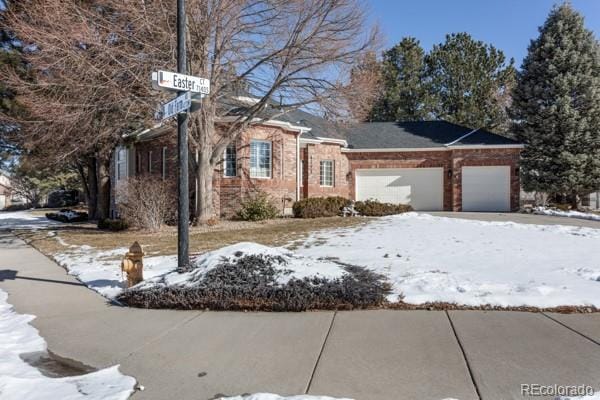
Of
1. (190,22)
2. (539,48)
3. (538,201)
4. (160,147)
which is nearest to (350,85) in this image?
(190,22)

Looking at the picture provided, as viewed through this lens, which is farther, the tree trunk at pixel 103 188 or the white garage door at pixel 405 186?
the white garage door at pixel 405 186

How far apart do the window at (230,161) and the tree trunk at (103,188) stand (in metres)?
8.12

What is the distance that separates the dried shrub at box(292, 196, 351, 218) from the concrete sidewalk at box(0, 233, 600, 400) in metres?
11.9

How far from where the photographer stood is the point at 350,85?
14133 mm

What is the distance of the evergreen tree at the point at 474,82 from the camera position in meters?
33.2

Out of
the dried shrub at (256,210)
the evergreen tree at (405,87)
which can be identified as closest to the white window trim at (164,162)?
the dried shrub at (256,210)

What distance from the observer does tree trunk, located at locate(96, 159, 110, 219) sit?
2100cm

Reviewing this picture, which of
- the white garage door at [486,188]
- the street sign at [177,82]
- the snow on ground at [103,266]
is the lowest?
the snow on ground at [103,266]

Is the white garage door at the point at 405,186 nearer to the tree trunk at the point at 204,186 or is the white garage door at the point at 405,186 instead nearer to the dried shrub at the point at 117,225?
the tree trunk at the point at 204,186

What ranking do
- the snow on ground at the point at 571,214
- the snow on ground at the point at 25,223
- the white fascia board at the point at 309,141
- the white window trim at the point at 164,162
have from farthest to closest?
1. the white fascia board at the point at 309,141
2. the snow on ground at the point at 25,223
3. the white window trim at the point at 164,162
4. the snow on ground at the point at 571,214

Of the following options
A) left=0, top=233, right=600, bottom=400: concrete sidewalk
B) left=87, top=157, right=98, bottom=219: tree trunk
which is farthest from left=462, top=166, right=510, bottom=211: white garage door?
left=87, top=157, right=98, bottom=219: tree trunk

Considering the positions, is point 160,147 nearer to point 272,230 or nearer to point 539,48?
point 272,230

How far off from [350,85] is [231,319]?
1115 cm

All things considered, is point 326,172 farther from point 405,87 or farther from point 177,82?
point 405,87
